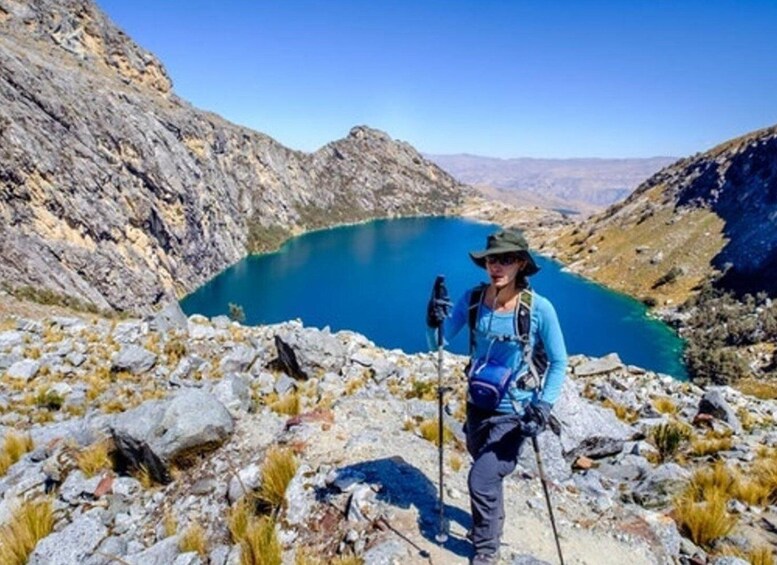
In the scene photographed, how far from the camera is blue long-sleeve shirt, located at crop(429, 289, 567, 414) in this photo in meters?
5.09

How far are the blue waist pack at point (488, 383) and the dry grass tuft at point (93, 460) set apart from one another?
21.3 feet

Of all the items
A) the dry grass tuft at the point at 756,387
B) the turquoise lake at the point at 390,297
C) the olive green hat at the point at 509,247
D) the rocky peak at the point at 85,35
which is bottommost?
the turquoise lake at the point at 390,297

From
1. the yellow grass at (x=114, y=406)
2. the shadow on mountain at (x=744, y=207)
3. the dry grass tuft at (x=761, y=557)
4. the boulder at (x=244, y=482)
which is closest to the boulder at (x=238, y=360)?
the yellow grass at (x=114, y=406)

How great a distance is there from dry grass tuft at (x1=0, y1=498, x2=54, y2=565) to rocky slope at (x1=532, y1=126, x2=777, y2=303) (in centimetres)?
7189

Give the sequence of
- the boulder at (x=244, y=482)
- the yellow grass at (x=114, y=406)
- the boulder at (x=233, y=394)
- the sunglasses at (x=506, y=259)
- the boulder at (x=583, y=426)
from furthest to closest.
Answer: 1. the yellow grass at (x=114, y=406)
2. the boulder at (x=233, y=394)
3. the boulder at (x=583, y=426)
4. the boulder at (x=244, y=482)
5. the sunglasses at (x=506, y=259)

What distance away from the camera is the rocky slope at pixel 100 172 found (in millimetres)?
53062

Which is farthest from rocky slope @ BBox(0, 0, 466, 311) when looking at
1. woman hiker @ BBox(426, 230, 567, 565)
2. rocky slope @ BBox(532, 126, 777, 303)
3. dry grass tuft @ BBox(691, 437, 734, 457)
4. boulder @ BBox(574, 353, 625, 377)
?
rocky slope @ BBox(532, 126, 777, 303)

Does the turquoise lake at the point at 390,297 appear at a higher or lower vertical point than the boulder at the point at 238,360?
lower

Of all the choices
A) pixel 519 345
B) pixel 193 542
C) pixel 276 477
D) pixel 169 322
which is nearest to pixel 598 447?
pixel 519 345

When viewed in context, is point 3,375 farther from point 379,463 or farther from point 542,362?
point 542,362

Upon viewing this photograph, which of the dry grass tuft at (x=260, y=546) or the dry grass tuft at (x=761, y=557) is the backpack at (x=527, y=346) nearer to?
the dry grass tuft at (x=260, y=546)

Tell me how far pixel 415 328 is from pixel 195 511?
51.2m

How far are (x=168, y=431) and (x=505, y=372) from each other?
5.50 metres

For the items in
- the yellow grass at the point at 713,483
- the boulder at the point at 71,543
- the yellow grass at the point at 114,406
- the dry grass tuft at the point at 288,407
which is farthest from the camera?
the yellow grass at the point at 114,406
